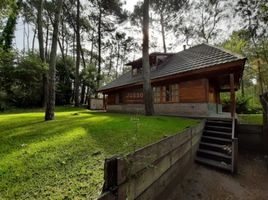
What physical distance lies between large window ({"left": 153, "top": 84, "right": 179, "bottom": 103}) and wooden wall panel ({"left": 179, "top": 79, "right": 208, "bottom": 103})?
1.47ft

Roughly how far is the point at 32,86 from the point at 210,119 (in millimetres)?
18646

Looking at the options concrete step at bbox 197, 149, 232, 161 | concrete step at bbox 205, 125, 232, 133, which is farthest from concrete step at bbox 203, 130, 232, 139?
concrete step at bbox 197, 149, 232, 161

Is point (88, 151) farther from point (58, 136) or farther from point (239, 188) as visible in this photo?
point (239, 188)

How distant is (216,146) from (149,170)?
170 inches

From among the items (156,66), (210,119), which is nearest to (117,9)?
(156,66)

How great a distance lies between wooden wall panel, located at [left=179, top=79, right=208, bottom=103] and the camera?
10.8m

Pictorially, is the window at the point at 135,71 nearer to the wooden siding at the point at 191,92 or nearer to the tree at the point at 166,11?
the wooden siding at the point at 191,92

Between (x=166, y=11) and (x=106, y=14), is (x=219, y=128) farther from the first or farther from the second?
(x=106, y=14)

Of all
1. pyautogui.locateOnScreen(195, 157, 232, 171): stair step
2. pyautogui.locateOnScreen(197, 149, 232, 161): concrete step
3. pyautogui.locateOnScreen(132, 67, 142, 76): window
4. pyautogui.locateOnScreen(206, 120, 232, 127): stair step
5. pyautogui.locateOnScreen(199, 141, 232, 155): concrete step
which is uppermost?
pyautogui.locateOnScreen(132, 67, 142, 76): window

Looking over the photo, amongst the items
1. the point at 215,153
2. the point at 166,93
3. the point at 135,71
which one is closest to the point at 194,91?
the point at 166,93

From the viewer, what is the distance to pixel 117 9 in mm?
24031

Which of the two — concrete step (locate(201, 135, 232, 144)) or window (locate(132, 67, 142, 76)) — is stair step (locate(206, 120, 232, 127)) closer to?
concrete step (locate(201, 135, 232, 144))

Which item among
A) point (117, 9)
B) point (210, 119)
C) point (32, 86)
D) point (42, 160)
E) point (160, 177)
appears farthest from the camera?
point (117, 9)

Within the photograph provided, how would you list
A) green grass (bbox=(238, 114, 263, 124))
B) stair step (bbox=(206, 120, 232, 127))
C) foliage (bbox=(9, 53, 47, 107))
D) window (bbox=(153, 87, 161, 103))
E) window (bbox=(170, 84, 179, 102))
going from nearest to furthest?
1. stair step (bbox=(206, 120, 232, 127))
2. green grass (bbox=(238, 114, 263, 124))
3. window (bbox=(170, 84, 179, 102))
4. window (bbox=(153, 87, 161, 103))
5. foliage (bbox=(9, 53, 47, 107))
